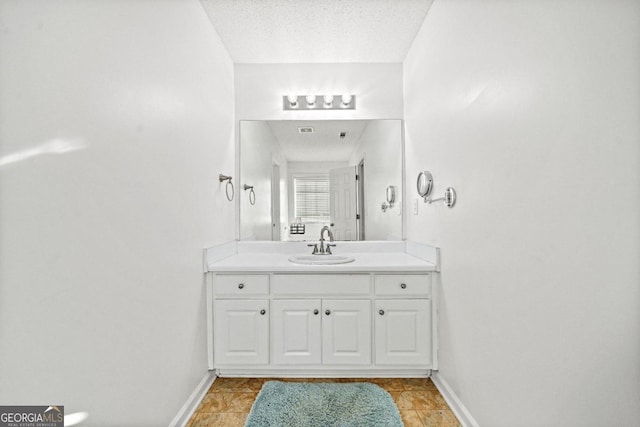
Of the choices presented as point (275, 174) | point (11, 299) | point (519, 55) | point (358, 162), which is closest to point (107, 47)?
point (11, 299)

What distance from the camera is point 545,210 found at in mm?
989

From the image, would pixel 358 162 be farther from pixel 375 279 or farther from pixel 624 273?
pixel 624 273

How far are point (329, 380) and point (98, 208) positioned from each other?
1.68 metres

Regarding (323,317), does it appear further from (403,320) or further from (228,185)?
(228,185)

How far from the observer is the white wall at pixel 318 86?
2611 millimetres

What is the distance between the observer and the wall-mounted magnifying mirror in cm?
200

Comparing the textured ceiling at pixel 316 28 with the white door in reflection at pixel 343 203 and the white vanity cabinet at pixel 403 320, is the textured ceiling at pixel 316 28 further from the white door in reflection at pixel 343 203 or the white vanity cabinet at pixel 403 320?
the white vanity cabinet at pixel 403 320

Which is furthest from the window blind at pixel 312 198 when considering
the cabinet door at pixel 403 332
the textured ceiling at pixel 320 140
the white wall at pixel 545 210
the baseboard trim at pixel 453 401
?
the baseboard trim at pixel 453 401

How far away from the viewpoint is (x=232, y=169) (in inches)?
101

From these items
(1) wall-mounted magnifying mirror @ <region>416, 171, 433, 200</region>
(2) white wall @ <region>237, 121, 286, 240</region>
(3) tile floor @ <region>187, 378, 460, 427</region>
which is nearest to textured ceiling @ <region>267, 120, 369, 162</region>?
(2) white wall @ <region>237, 121, 286, 240</region>

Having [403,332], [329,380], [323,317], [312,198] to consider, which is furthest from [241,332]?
[312,198]

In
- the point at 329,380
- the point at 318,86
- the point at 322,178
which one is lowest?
the point at 329,380

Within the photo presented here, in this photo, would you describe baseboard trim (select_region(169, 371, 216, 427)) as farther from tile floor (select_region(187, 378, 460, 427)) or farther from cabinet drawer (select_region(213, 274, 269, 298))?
cabinet drawer (select_region(213, 274, 269, 298))

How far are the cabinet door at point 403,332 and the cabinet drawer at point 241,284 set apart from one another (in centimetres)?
75
